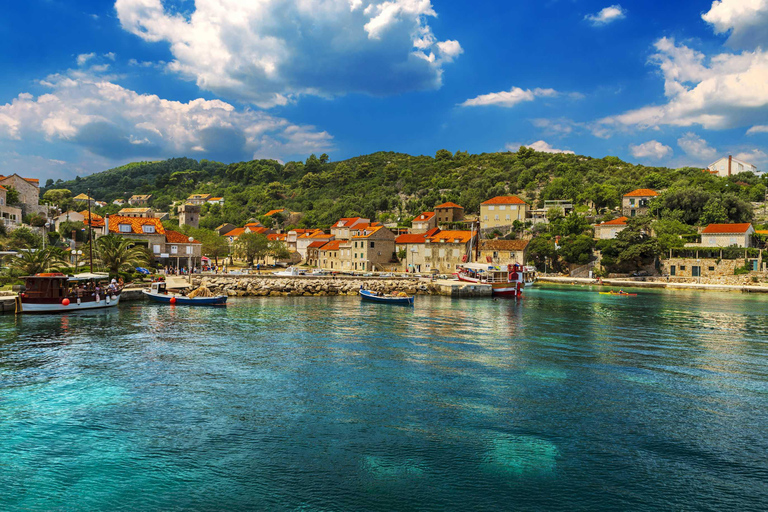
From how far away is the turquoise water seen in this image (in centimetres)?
948

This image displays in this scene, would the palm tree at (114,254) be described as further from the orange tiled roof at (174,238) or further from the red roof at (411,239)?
the red roof at (411,239)

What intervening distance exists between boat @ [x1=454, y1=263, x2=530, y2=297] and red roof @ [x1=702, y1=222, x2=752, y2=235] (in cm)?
3073

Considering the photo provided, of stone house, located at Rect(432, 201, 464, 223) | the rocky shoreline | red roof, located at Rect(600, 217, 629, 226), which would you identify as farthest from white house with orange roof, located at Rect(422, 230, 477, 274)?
the rocky shoreline

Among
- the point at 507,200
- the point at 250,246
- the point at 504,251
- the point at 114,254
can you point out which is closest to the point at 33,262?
the point at 114,254

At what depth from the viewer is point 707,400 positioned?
49.7ft

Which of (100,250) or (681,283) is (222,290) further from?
(681,283)

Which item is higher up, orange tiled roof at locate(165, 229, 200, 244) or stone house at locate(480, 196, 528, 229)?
stone house at locate(480, 196, 528, 229)

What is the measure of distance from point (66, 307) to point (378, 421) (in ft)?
96.0

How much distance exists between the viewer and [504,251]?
7806cm

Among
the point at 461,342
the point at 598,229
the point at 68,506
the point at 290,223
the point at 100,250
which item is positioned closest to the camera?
the point at 68,506

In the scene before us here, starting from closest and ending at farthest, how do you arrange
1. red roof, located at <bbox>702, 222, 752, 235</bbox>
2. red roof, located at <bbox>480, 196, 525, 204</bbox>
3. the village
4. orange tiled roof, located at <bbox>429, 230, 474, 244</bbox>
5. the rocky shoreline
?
the rocky shoreline → the village → red roof, located at <bbox>702, 222, 752, 235</bbox> → orange tiled roof, located at <bbox>429, 230, 474, 244</bbox> → red roof, located at <bbox>480, 196, 525, 204</bbox>

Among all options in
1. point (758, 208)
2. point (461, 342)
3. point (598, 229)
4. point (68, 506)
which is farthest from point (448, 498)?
point (758, 208)

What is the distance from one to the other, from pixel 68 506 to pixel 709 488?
12.4m

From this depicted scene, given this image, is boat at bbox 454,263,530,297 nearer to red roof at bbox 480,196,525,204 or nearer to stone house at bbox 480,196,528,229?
stone house at bbox 480,196,528,229
